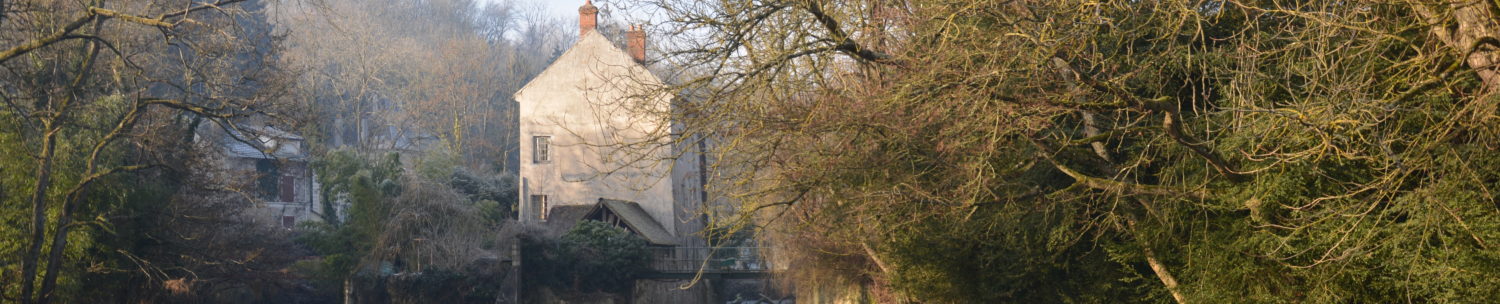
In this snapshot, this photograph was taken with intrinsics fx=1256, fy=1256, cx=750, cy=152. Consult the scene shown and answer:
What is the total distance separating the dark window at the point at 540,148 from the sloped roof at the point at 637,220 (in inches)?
162

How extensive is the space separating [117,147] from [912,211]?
16406 mm

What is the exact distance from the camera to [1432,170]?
7664 mm

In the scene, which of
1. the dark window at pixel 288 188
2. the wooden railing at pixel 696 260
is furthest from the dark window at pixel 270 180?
the wooden railing at pixel 696 260

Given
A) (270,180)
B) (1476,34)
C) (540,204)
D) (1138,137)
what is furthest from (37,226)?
(270,180)

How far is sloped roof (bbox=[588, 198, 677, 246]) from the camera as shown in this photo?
111ft

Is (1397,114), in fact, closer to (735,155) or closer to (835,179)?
(835,179)

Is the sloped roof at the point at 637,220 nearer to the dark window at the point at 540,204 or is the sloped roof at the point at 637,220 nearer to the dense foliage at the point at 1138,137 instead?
the dark window at the point at 540,204

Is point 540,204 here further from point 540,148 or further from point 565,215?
point 565,215

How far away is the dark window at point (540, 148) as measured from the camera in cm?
3997

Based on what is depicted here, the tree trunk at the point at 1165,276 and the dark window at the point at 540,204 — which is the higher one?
the dark window at the point at 540,204

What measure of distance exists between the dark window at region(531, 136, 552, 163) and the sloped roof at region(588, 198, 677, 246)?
4115 millimetres

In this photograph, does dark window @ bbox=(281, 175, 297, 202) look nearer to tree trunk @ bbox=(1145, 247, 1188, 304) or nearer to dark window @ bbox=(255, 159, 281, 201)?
dark window @ bbox=(255, 159, 281, 201)

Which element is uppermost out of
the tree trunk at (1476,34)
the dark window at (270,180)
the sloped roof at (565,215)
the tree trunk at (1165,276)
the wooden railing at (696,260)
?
the dark window at (270,180)

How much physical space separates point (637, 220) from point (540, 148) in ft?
21.3
